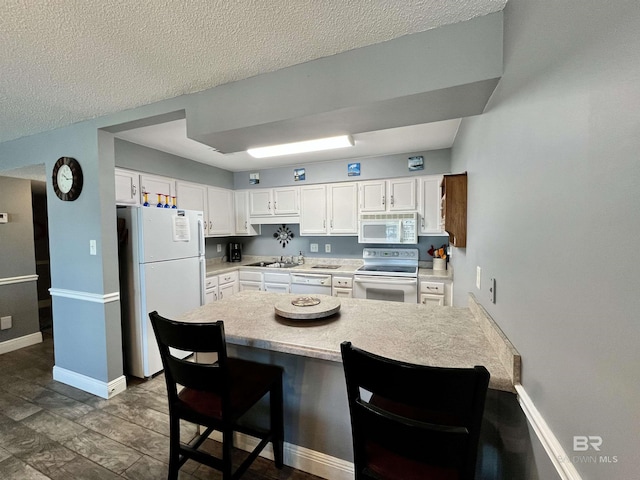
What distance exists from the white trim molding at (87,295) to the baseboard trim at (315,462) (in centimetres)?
179

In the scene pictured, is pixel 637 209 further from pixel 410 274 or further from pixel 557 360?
pixel 410 274

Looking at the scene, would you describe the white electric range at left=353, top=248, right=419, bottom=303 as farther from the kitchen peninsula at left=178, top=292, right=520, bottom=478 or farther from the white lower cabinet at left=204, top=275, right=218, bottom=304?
the white lower cabinet at left=204, top=275, right=218, bottom=304

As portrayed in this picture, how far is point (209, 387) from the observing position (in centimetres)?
124

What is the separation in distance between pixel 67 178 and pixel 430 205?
379 centimetres

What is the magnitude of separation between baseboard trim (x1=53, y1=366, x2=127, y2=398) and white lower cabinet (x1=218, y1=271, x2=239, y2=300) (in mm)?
1507

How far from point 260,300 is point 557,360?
1.72 m

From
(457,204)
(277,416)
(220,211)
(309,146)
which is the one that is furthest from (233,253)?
(457,204)

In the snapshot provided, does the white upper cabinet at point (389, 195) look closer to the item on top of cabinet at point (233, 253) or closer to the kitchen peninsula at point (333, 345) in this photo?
the kitchen peninsula at point (333, 345)

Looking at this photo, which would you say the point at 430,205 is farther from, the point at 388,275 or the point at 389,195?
the point at 388,275

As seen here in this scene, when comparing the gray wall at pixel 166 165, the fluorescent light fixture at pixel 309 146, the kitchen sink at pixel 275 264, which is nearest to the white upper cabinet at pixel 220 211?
the gray wall at pixel 166 165

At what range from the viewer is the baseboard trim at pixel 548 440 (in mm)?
653

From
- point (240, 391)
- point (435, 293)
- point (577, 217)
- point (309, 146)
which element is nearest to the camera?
point (577, 217)

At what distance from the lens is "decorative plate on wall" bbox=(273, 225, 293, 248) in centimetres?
458

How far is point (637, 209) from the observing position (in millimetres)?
471
